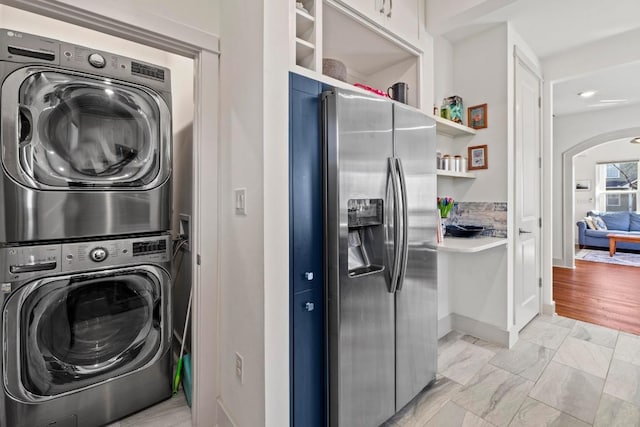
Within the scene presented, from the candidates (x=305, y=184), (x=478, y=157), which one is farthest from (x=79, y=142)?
(x=478, y=157)

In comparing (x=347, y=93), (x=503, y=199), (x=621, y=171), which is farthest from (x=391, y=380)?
(x=621, y=171)

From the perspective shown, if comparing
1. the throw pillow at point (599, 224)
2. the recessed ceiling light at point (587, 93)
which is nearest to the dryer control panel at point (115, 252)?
the recessed ceiling light at point (587, 93)

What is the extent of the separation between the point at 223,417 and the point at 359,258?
1.16 m

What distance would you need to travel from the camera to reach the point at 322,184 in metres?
1.46

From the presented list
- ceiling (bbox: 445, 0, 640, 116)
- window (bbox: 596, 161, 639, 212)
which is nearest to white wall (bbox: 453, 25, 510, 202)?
ceiling (bbox: 445, 0, 640, 116)

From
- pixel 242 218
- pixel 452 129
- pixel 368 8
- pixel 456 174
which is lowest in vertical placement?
pixel 242 218

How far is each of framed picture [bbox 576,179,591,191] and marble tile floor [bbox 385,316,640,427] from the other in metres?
→ 7.05

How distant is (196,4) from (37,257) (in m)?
1.53

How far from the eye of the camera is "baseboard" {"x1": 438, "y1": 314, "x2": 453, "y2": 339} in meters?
2.74

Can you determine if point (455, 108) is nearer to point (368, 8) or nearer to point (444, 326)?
point (368, 8)

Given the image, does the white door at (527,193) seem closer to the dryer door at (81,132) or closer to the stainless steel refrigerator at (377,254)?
the stainless steel refrigerator at (377,254)

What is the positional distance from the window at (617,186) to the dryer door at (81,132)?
1023 centimetres

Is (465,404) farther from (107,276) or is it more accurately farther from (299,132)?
(107,276)

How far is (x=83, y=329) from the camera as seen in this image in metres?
1.64
